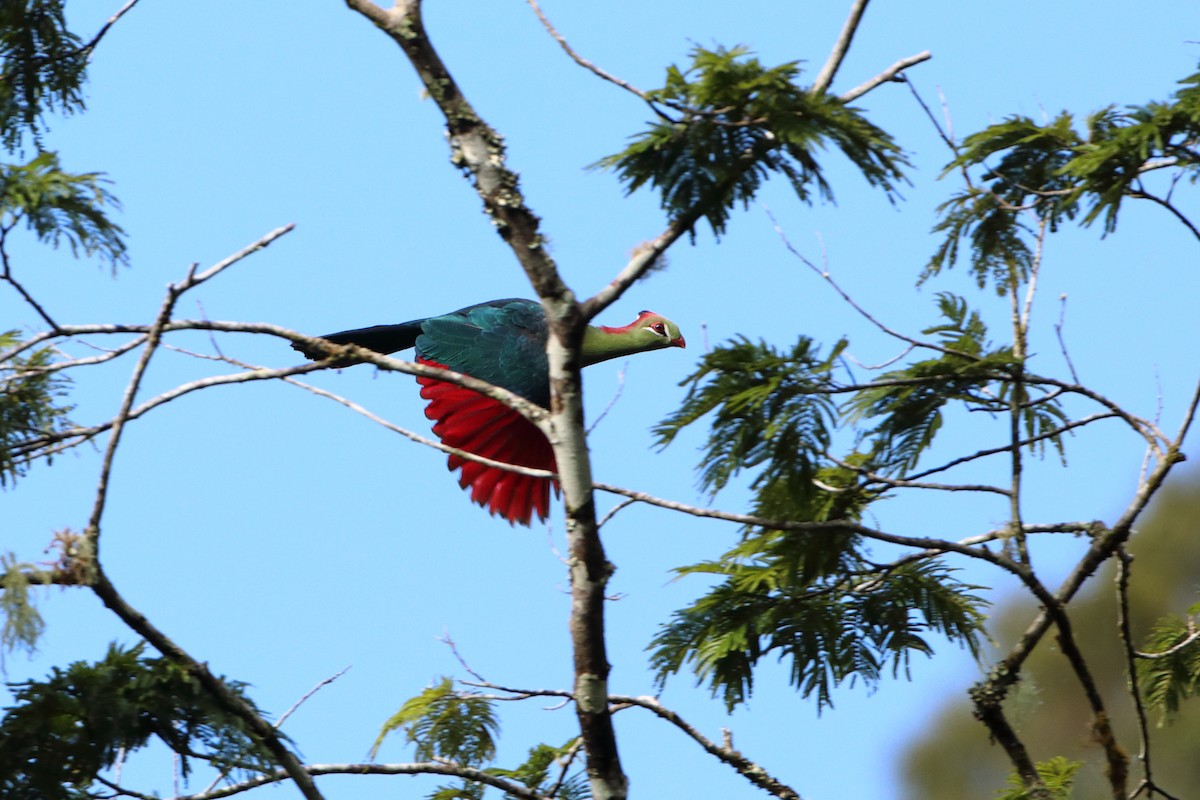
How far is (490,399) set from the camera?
4.46 meters

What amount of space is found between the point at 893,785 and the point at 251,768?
488 inches

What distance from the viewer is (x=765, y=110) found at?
3412 mm

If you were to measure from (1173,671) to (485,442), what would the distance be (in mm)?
2485

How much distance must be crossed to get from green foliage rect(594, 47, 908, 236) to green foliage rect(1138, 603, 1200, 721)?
2.22m

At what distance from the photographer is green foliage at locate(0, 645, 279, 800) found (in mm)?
3457

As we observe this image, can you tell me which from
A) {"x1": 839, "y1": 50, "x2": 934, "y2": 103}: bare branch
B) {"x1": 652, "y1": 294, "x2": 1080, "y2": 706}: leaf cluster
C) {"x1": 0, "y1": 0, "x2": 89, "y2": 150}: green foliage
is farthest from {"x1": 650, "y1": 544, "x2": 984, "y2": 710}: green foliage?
{"x1": 0, "y1": 0, "x2": 89, "y2": 150}: green foliage

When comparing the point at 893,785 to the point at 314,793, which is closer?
the point at 314,793

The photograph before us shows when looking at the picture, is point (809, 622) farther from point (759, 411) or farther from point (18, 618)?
point (18, 618)

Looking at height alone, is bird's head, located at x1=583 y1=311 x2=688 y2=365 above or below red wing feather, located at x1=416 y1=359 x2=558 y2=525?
above

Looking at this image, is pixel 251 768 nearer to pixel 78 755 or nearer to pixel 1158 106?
pixel 78 755

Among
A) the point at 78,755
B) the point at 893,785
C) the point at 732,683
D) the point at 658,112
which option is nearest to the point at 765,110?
the point at 658,112

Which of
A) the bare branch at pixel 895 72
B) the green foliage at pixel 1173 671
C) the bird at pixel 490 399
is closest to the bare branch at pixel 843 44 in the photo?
the bare branch at pixel 895 72

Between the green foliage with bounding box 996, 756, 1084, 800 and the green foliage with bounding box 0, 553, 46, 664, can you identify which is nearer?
the green foliage with bounding box 0, 553, 46, 664

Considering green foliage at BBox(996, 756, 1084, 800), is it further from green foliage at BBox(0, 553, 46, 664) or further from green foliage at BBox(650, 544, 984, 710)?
green foliage at BBox(0, 553, 46, 664)
